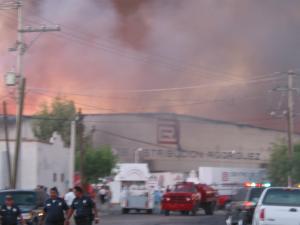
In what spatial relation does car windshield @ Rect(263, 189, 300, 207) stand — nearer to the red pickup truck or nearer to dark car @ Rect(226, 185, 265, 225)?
dark car @ Rect(226, 185, 265, 225)

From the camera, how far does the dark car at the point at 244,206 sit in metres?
27.1

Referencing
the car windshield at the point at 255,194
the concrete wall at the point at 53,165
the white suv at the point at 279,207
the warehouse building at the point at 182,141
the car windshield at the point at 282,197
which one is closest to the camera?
the white suv at the point at 279,207

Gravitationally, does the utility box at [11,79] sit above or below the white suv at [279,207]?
above

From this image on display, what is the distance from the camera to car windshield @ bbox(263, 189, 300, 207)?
21781 millimetres

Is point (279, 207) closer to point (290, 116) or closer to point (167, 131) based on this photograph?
point (290, 116)

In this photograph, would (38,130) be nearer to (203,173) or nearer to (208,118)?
(208,118)

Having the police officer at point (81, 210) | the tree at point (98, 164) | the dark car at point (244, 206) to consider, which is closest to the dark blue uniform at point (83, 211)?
the police officer at point (81, 210)

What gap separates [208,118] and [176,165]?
6068mm

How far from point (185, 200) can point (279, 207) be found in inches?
1014

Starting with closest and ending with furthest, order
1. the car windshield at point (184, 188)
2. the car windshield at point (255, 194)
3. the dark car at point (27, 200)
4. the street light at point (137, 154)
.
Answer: the dark car at point (27, 200) → the car windshield at point (255, 194) → the car windshield at point (184, 188) → the street light at point (137, 154)

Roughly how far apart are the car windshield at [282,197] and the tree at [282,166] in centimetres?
3481

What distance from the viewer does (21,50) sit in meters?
39.8

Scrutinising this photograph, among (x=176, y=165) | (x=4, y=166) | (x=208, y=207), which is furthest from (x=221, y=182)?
(x=176, y=165)

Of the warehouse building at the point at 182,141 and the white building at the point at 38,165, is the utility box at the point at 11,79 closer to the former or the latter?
the white building at the point at 38,165
